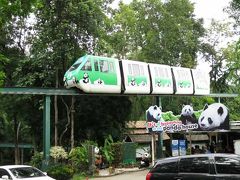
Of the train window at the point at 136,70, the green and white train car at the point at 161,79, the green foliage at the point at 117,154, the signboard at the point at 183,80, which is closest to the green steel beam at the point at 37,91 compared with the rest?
the train window at the point at 136,70

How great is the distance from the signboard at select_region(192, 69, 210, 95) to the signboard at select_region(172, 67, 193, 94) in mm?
677

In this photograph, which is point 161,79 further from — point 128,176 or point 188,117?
point 128,176

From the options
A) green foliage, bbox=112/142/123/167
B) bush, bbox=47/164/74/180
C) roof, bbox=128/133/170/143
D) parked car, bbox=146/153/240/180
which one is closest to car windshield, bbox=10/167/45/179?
bush, bbox=47/164/74/180

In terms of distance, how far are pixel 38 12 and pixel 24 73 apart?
450 cm

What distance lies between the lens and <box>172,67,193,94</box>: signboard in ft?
108

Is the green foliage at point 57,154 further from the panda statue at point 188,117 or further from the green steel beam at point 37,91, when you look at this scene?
the panda statue at point 188,117

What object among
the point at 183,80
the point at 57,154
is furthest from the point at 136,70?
the point at 57,154

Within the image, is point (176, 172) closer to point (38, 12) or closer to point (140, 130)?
point (38, 12)

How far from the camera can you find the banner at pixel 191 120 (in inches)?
1008

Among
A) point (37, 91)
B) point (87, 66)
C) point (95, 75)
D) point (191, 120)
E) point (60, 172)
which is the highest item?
point (87, 66)

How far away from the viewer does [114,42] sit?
39.9 m

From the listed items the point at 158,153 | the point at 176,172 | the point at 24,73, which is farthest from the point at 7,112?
the point at 176,172

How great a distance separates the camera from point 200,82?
3559 centimetres

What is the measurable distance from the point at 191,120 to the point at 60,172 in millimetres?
8711
